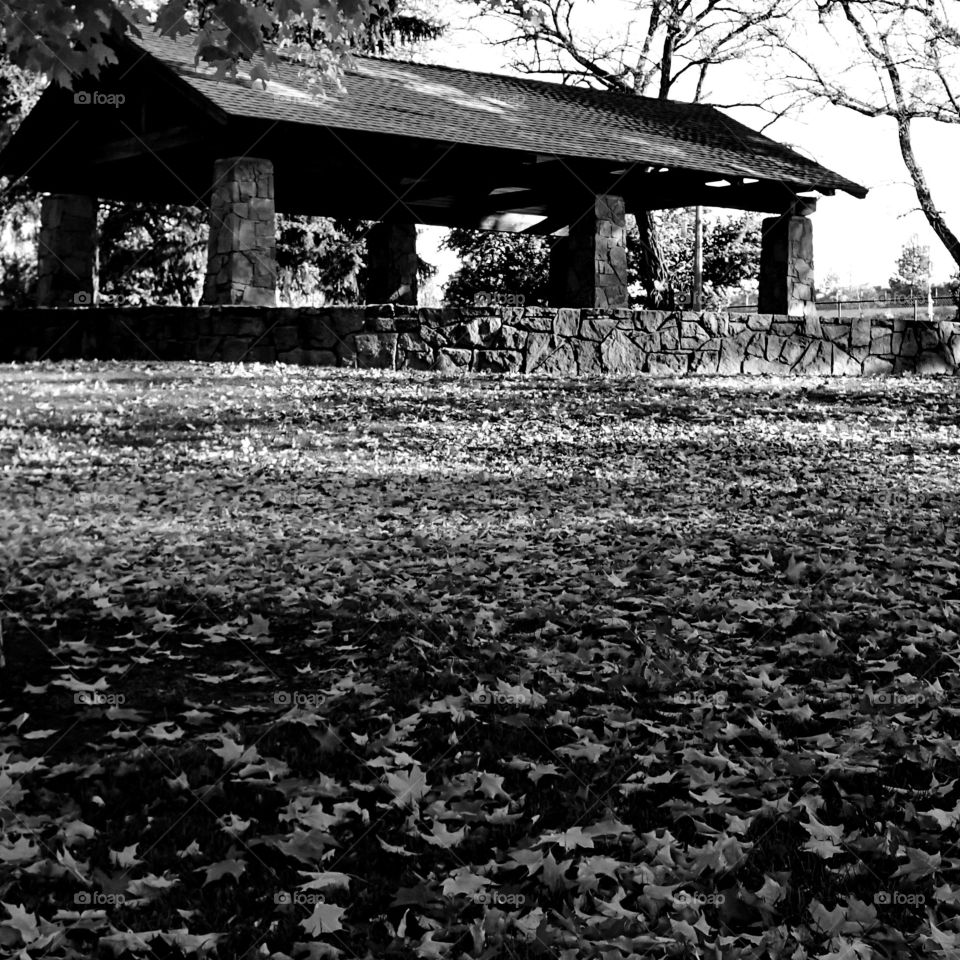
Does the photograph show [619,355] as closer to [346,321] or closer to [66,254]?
[346,321]

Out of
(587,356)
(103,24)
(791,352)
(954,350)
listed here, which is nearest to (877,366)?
(791,352)

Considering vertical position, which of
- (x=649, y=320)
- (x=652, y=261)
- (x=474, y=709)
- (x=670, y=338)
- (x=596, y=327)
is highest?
(x=652, y=261)

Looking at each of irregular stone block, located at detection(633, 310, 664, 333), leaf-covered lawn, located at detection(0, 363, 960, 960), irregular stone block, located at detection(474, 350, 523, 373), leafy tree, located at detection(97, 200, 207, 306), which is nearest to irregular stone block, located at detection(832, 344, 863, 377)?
irregular stone block, located at detection(633, 310, 664, 333)

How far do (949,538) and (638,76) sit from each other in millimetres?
23416

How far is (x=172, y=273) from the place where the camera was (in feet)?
81.5

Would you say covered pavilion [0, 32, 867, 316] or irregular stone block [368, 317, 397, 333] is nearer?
irregular stone block [368, 317, 397, 333]

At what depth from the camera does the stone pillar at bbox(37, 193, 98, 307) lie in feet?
55.7

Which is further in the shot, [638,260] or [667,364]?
[638,260]

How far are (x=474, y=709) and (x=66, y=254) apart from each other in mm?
14872

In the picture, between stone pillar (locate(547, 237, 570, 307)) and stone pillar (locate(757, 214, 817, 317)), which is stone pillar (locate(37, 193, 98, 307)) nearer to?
stone pillar (locate(547, 237, 570, 307))

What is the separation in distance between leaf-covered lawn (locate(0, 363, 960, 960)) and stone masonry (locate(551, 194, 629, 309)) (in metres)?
7.58

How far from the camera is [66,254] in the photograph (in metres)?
17.0

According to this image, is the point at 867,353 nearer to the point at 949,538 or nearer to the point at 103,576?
the point at 949,538

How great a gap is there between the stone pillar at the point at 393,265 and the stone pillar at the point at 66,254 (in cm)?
438
